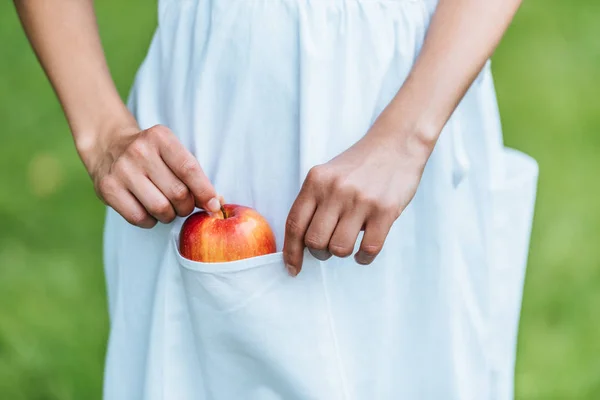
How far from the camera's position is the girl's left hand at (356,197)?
3.94 feet

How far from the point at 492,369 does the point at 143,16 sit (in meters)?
3.90

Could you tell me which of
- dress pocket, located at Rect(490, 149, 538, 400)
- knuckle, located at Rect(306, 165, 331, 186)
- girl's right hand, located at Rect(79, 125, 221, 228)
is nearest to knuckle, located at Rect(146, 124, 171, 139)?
girl's right hand, located at Rect(79, 125, 221, 228)

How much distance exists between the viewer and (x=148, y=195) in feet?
4.15

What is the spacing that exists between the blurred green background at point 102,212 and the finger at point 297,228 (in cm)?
166

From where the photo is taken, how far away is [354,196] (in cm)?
120

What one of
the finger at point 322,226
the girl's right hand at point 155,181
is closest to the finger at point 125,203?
the girl's right hand at point 155,181

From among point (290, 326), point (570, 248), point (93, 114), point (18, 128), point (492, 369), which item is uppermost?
point (93, 114)

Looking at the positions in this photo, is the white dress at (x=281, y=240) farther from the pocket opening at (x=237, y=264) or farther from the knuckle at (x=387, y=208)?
the knuckle at (x=387, y=208)

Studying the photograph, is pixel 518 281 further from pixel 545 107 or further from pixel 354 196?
pixel 545 107

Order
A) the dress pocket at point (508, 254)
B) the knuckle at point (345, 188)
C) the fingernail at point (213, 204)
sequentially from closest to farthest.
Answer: the knuckle at point (345, 188) → the fingernail at point (213, 204) → the dress pocket at point (508, 254)

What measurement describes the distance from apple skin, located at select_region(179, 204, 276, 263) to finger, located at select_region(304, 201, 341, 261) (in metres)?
0.10

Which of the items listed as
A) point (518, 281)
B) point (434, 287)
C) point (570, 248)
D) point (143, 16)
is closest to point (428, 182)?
point (434, 287)

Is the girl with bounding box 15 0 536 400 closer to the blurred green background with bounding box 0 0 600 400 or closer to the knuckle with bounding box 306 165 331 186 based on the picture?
the knuckle with bounding box 306 165 331 186

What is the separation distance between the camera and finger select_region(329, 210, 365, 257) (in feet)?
3.95
